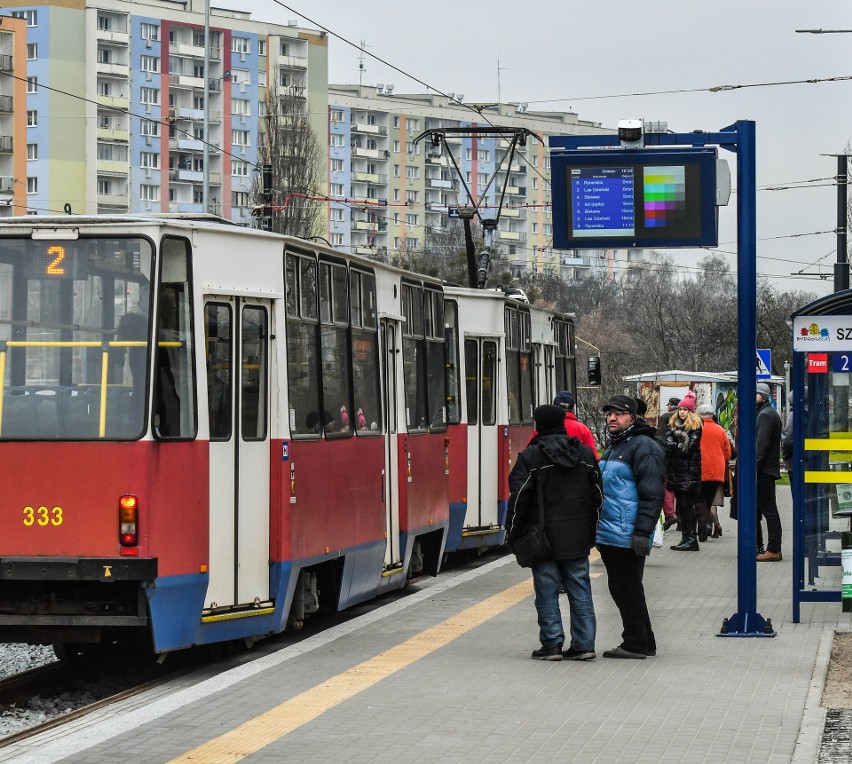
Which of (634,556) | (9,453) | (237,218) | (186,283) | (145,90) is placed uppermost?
(145,90)

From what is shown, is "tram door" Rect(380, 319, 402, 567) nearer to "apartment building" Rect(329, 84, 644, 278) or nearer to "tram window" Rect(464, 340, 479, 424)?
"tram window" Rect(464, 340, 479, 424)

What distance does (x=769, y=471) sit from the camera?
678 inches

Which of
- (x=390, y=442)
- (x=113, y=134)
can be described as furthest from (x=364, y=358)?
(x=113, y=134)

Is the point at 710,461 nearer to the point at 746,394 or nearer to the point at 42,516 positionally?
the point at 746,394

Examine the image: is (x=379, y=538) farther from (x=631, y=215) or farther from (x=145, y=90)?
(x=145, y=90)

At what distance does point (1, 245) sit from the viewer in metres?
10.2

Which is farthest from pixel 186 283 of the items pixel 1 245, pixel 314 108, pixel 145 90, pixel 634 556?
pixel 314 108

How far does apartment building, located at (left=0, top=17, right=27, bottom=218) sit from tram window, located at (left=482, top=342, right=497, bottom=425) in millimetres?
69758

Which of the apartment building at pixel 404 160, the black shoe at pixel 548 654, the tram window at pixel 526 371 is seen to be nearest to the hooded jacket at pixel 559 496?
the black shoe at pixel 548 654

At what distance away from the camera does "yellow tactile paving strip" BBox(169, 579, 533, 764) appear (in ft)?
25.9

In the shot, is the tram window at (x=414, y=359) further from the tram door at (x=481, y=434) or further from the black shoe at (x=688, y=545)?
the black shoe at (x=688, y=545)

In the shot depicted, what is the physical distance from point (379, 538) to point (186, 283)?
13.0ft

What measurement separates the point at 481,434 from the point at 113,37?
78655 mm

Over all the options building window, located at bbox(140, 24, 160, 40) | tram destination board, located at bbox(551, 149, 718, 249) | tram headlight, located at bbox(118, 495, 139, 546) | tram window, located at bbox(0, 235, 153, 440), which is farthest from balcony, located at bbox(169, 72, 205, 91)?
tram headlight, located at bbox(118, 495, 139, 546)
